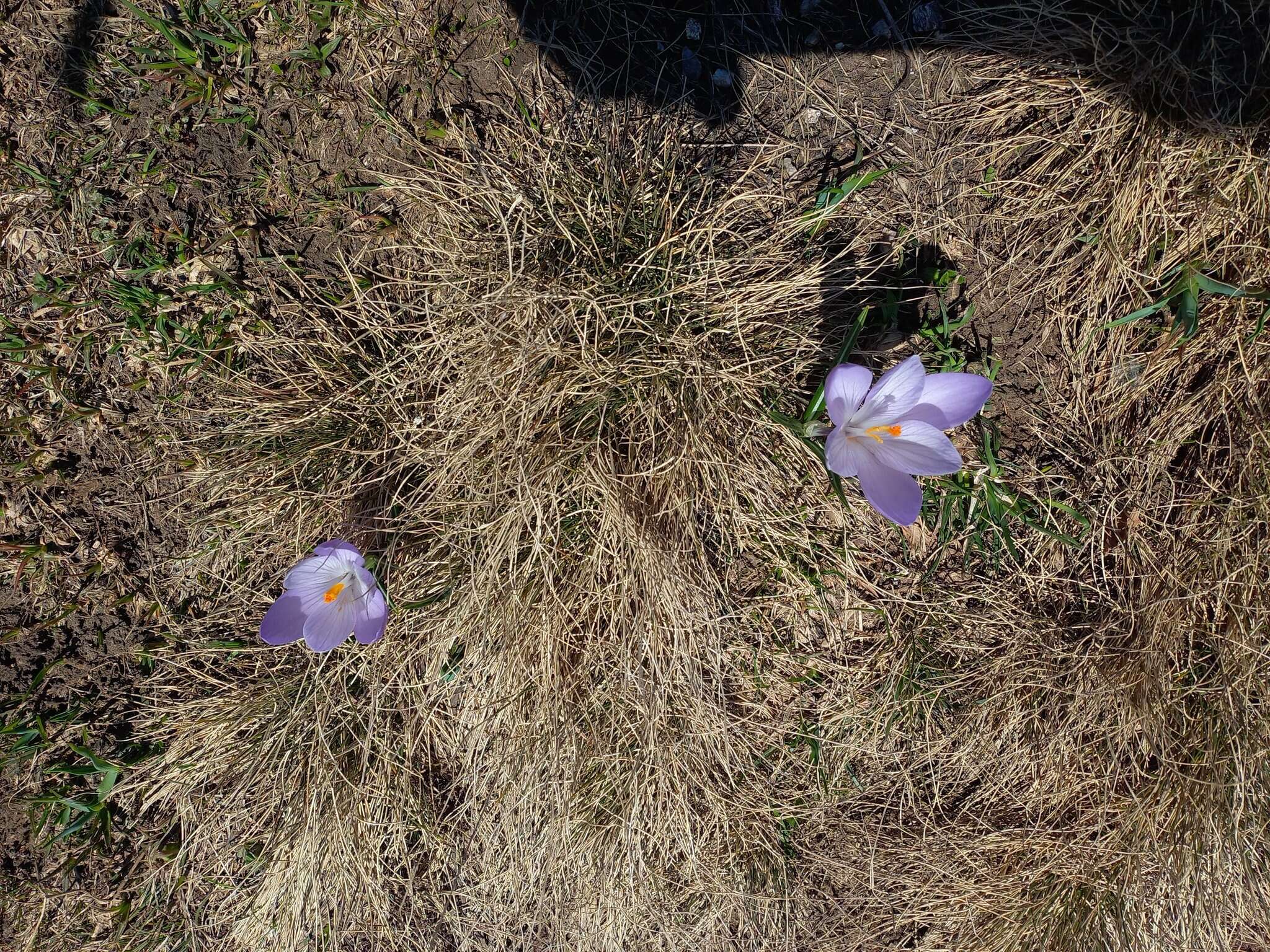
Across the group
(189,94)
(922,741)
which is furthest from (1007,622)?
(189,94)

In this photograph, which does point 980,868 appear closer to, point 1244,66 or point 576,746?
point 576,746

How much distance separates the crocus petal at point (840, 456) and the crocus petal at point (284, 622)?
123cm

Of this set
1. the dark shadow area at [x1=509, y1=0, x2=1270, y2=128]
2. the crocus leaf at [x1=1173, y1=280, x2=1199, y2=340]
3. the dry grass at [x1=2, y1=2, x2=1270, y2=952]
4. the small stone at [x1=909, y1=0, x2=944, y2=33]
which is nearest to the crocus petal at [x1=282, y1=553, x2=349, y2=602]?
the dry grass at [x1=2, y1=2, x2=1270, y2=952]

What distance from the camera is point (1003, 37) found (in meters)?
1.74

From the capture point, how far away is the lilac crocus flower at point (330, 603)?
162cm

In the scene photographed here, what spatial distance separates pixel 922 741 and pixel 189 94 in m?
2.62

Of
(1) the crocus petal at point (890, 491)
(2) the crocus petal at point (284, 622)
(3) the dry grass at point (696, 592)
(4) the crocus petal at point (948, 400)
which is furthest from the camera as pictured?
(3) the dry grass at point (696, 592)

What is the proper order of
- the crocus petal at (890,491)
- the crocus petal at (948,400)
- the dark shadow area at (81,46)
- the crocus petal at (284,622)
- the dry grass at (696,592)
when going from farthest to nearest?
the dark shadow area at (81,46)
the dry grass at (696,592)
the crocus petal at (284,622)
the crocus petal at (948,400)
the crocus petal at (890,491)

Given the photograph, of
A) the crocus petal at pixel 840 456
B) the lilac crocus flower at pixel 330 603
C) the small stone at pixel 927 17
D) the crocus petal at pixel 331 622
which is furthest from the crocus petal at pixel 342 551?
the small stone at pixel 927 17

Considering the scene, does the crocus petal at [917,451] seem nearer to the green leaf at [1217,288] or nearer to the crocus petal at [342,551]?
the green leaf at [1217,288]

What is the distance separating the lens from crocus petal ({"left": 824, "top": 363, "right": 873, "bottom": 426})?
4.41 feet

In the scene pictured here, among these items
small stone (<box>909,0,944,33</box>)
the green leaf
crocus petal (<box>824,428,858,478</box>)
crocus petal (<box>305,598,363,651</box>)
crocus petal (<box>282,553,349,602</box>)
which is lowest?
crocus petal (<box>305,598,363,651</box>)

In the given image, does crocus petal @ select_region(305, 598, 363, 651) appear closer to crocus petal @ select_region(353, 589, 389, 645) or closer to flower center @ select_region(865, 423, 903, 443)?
crocus petal @ select_region(353, 589, 389, 645)

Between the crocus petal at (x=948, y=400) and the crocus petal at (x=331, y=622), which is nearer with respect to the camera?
the crocus petal at (x=948, y=400)
